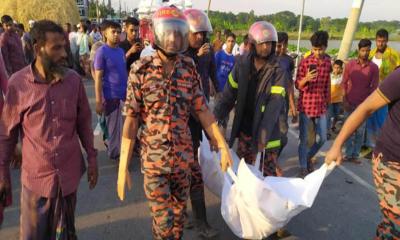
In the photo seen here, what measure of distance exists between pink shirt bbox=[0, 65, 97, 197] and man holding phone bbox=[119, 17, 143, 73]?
2738 millimetres

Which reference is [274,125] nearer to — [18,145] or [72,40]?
[18,145]

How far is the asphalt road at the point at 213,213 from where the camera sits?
3760mm

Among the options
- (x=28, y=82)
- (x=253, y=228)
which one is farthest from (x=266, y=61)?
(x=28, y=82)

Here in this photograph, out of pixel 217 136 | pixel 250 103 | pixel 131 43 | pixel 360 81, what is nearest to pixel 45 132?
pixel 217 136

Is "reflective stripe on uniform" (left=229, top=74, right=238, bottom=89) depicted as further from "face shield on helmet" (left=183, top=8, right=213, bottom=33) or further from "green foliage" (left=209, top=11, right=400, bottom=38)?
"green foliage" (left=209, top=11, right=400, bottom=38)

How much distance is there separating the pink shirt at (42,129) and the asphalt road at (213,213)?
1286 millimetres

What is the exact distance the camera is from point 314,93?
208 inches

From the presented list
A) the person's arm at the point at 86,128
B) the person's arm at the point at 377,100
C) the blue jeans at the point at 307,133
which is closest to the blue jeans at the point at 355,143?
the blue jeans at the point at 307,133

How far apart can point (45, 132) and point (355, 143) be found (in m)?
4.99

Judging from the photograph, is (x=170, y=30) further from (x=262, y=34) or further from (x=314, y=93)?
(x=314, y=93)

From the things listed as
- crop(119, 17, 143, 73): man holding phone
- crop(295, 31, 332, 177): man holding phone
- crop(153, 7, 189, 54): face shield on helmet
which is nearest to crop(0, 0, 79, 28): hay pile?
crop(119, 17, 143, 73): man holding phone

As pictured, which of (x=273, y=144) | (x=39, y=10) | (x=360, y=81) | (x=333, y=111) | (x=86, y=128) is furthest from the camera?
(x=39, y=10)

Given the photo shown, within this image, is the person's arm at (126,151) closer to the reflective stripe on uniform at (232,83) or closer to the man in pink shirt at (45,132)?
A: the man in pink shirt at (45,132)

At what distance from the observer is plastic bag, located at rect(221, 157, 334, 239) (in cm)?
296
